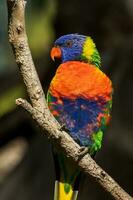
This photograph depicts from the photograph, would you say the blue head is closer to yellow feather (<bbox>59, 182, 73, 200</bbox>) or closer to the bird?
the bird

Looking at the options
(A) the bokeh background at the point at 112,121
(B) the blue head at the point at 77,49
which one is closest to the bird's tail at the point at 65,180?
(B) the blue head at the point at 77,49

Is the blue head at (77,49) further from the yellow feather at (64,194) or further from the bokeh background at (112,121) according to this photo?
the bokeh background at (112,121)

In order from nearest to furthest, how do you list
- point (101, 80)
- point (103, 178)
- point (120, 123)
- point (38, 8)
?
point (103, 178), point (101, 80), point (120, 123), point (38, 8)

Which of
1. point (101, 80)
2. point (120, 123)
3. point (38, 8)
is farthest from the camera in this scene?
point (38, 8)

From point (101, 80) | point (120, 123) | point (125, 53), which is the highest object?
point (101, 80)

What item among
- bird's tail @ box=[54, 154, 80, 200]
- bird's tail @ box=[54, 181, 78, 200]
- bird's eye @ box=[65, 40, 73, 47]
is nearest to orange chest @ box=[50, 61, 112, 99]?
bird's eye @ box=[65, 40, 73, 47]

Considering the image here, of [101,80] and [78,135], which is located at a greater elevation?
[101,80]

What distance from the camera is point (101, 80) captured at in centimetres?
249

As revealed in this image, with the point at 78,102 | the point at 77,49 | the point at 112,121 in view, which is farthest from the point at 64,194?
the point at 112,121

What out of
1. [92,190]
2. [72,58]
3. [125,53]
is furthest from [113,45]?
[72,58]

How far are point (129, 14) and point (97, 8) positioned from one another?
26 centimetres

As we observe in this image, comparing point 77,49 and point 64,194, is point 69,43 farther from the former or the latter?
point 64,194

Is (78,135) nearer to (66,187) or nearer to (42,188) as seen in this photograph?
(66,187)

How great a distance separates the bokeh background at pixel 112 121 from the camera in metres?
4.15
